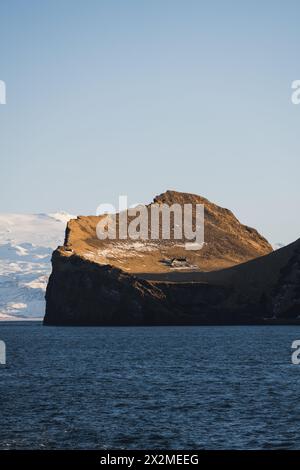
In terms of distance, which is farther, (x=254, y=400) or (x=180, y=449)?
(x=254, y=400)

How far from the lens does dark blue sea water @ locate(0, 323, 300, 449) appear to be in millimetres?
80375

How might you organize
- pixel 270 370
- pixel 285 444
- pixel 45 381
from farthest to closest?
pixel 270 370
pixel 45 381
pixel 285 444

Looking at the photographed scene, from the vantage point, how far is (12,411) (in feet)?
312

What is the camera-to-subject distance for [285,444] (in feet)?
Answer: 254

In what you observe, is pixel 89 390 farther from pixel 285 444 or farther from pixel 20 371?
pixel 285 444

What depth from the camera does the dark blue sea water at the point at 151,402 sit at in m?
80.4

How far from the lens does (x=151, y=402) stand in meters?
102

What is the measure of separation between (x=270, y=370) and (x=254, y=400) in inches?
1349

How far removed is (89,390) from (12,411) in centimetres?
1873

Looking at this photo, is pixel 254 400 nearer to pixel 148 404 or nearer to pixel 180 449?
pixel 148 404
